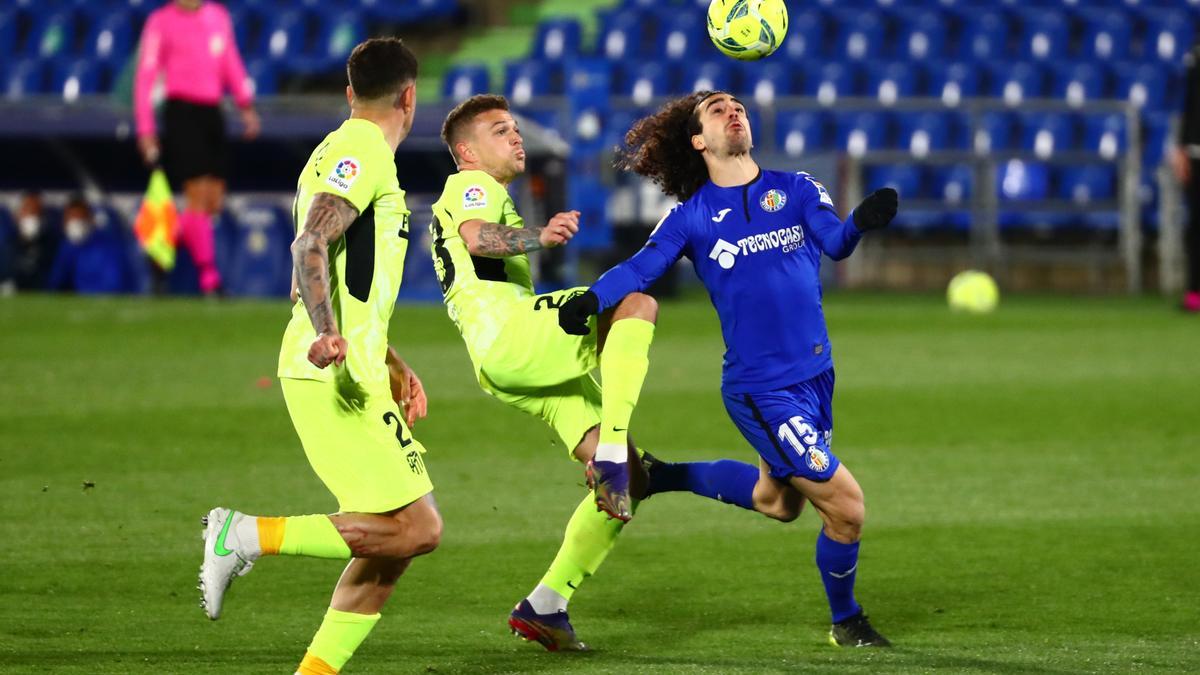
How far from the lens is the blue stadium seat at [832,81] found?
22.8m

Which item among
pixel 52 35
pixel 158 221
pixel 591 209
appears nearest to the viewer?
pixel 158 221

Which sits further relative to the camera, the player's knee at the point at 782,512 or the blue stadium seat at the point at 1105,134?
the blue stadium seat at the point at 1105,134

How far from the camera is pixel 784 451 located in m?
5.65

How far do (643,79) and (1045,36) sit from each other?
5.12m

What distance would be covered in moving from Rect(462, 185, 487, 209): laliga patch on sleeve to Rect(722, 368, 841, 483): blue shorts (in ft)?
3.25

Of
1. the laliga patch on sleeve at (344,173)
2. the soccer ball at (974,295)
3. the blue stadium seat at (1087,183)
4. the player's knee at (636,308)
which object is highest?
the laliga patch on sleeve at (344,173)

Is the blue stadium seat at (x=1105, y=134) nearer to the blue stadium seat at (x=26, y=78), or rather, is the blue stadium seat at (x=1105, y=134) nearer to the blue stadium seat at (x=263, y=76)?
the blue stadium seat at (x=263, y=76)

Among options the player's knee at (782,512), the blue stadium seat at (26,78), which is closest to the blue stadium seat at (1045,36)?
the blue stadium seat at (26,78)

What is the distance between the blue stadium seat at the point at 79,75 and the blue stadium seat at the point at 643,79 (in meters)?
6.36

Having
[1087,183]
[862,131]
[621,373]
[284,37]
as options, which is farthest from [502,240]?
[284,37]

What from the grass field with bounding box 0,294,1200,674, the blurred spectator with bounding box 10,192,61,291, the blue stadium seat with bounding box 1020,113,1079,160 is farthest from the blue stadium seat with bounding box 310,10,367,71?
the grass field with bounding box 0,294,1200,674

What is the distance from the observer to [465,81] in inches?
885

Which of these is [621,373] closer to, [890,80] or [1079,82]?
[890,80]

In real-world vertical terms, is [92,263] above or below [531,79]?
below
